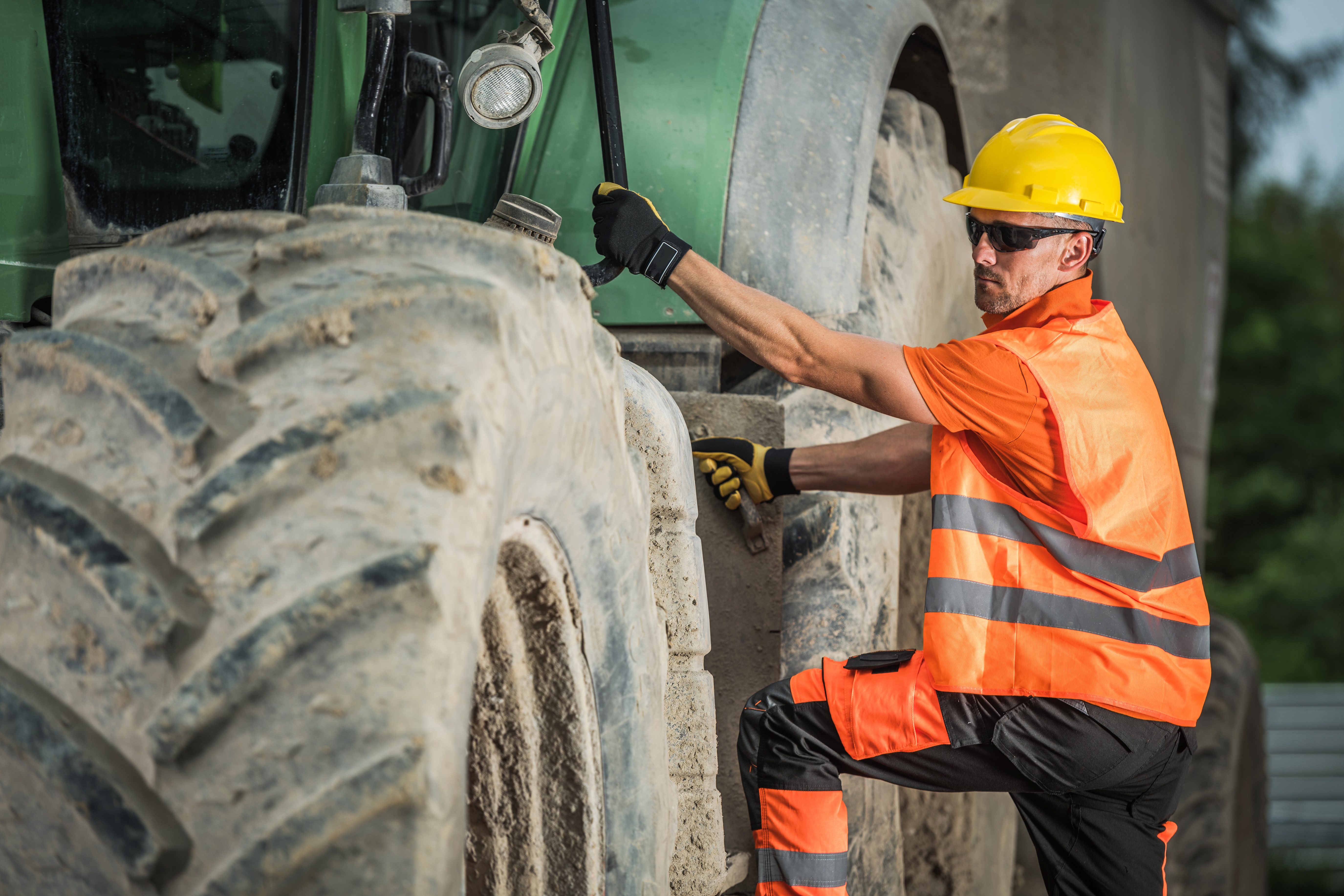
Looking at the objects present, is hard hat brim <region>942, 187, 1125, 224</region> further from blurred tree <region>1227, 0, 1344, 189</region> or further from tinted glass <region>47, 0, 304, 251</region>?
blurred tree <region>1227, 0, 1344, 189</region>

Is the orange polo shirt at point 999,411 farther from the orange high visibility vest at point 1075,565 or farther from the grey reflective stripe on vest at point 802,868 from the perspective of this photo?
the grey reflective stripe on vest at point 802,868

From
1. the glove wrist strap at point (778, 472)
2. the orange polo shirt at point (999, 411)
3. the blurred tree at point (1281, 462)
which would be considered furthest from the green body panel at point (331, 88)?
the blurred tree at point (1281, 462)

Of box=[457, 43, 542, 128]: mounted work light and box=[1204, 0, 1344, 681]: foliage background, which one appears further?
box=[1204, 0, 1344, 681]: foliage background

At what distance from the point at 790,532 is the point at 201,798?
1.38 metres

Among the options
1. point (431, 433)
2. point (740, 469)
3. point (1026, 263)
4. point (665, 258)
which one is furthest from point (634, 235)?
point (431, 433)

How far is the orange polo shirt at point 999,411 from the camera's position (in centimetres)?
193

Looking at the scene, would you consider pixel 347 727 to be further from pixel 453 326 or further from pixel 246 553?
pixel 453 326

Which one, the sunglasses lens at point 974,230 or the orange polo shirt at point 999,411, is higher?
the sunglasses lens at point 974,230

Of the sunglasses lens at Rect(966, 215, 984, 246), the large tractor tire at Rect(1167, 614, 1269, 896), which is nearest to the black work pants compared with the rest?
the sunglasses lens at Rect(966, 215, 984, 246)

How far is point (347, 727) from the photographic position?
934 millimetres

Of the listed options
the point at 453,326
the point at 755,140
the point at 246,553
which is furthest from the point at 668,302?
the point at 246,553

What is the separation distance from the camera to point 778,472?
216 centimetres

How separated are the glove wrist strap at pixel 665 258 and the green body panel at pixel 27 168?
874 millimetres

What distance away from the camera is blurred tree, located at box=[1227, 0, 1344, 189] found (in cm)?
1273
